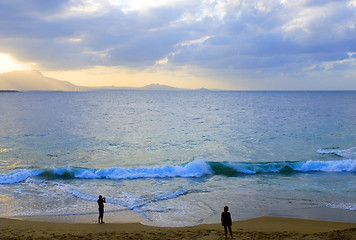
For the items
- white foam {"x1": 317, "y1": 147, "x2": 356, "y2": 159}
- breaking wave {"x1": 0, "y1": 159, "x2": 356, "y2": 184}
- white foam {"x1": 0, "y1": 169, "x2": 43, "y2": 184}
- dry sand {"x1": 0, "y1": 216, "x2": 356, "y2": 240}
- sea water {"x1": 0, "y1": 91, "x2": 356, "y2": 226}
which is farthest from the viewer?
white foam {"x1": 317, "y1": 147, "x2": 356, "y2": 159}

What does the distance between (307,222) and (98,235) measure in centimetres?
905

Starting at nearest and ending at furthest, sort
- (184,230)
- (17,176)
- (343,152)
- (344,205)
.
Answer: (184,230)
(344,205)
(17,176)
(343,152)

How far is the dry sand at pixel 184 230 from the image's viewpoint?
10.8 meters

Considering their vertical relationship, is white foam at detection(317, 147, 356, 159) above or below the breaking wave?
above

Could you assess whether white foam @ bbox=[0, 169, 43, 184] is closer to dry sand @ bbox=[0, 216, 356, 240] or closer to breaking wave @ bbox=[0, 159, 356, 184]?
breaking wave @ bbox=[0, 159, 356, 184]

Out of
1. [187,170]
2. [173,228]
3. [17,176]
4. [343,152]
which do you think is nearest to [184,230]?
[173,228]

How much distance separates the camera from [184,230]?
38.8ft

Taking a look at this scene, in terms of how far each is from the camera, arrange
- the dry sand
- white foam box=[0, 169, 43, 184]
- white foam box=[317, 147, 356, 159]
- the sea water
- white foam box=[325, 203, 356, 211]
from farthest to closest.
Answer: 1. white foam box=[317, 147, 356, 159]
2. white foam box=[0, 169, 43, 184]
3. the sea water
4. white foam box=[325, 203, 356, 211]
5. the dry sand

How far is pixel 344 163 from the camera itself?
77.9ft

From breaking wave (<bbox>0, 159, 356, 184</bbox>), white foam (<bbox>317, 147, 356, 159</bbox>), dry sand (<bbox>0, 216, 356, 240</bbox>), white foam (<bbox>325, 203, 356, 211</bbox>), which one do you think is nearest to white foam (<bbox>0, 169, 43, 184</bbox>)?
breaking wave (<bbox>0, 159, 356, 184</bbox>)

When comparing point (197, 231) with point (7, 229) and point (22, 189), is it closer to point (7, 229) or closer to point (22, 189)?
point (7, 229)

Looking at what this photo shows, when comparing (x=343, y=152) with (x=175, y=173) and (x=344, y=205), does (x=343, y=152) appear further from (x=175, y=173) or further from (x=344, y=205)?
(x=175, y=173)

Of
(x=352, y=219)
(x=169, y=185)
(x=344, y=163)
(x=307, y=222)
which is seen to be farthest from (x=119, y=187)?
(x=344, y=163)

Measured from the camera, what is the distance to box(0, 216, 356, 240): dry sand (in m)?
10.8
